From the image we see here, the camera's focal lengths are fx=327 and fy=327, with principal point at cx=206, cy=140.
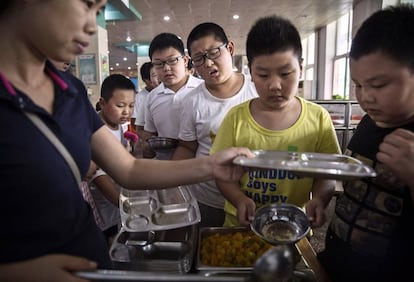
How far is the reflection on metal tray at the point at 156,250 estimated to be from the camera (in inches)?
41.1

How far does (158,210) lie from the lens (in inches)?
54.0

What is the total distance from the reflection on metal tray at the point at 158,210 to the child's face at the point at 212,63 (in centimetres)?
58

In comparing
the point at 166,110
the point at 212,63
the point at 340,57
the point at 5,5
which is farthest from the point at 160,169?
the point at 340,57

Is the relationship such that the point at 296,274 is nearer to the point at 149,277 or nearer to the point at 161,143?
the point at 149,277

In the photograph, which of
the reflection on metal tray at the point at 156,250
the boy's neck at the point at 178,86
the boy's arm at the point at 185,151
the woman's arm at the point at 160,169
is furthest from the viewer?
the boy's neck at the point at 178,86

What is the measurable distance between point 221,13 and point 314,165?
8.21m

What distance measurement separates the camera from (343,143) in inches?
154

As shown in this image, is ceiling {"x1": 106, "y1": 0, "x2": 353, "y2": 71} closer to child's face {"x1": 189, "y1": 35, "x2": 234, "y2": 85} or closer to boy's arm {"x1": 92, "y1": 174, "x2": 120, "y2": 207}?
child's face {"x1": 189, "y1": 35, "x2": 234, "y2": 85}

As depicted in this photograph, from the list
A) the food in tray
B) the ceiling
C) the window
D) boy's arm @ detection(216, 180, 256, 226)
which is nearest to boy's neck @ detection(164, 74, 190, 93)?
boy's arm @ detection(216, 180, 256, 226)

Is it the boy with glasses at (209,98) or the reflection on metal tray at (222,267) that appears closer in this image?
the reflection on metal tray at (222,267)

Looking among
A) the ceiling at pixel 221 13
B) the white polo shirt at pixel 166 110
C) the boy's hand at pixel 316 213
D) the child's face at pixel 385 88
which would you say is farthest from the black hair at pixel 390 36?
the ceiling at pixel 221 13

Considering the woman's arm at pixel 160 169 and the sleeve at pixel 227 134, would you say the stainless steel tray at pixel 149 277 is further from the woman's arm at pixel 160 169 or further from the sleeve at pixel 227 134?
the sleeve at pixel 227 134

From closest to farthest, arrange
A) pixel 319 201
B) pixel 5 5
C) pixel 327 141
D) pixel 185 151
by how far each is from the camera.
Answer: pixel 5 5
pixel 319 201
pixel 327 141
pixel 185 151

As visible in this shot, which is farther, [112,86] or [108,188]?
[112,86]
